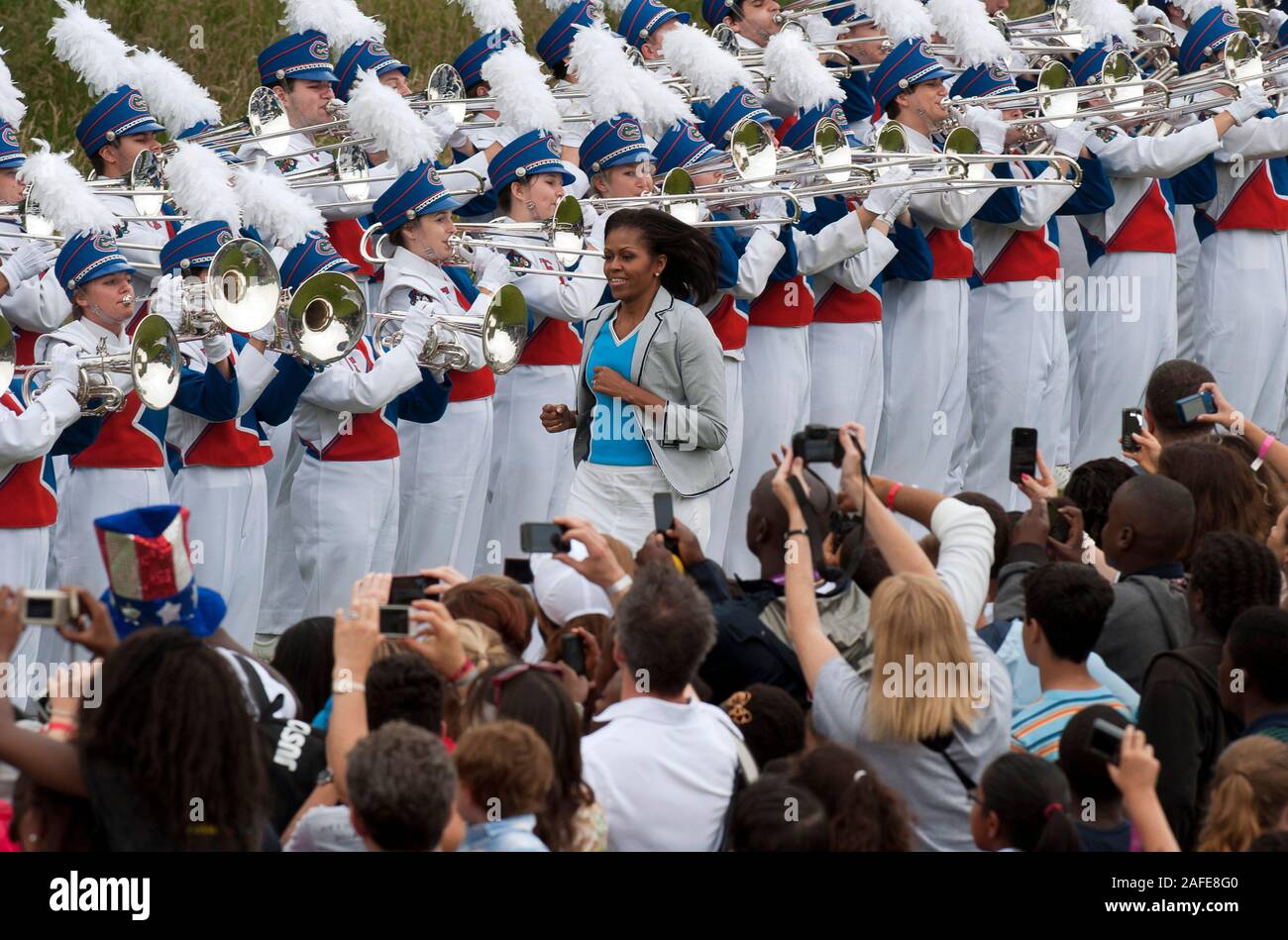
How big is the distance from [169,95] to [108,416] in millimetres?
2155

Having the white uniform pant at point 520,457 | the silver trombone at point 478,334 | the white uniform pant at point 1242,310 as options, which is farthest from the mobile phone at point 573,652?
the white uniform pant at point 1242,310

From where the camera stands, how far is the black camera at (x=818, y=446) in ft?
18.4

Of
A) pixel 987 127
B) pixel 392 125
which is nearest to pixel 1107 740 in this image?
pixel 392 125

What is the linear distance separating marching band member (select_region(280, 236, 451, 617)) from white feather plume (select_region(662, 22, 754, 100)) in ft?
6.72

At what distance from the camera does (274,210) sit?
812 centimetres

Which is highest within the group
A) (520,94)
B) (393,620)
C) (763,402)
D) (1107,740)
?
(520,94)

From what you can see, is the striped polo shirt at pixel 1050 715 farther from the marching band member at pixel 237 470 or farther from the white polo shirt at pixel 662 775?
the marching band member at pixel 237 470

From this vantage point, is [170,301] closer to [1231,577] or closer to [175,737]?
[1231,577]

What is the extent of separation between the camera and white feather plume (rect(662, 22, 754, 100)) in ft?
32.4

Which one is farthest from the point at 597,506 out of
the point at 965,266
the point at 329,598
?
the point at 965,266

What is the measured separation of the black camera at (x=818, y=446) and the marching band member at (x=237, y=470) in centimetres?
280

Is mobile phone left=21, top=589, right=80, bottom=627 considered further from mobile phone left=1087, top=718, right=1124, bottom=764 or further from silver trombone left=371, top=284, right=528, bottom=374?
silver trombone left=371, top=284, right=528, bottom=374

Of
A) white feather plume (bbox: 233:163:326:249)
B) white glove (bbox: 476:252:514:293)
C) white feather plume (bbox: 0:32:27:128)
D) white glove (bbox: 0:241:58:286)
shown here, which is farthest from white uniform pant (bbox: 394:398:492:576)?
white feather plume (bbox: 0:32:27:128)

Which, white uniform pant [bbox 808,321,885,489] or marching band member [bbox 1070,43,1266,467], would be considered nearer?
white uniform pant [bbox 808,321,885,489]
